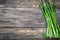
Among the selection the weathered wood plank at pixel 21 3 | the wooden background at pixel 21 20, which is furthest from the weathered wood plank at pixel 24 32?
the weathered wood plank at pixel 21 3

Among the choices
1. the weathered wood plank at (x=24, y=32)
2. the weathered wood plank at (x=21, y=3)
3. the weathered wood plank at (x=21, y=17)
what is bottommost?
the weathered wood plank at (x=24, y=32)

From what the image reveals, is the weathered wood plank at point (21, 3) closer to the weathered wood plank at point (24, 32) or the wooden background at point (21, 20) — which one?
the wooden background at point (21, 20)

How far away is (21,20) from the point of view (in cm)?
170

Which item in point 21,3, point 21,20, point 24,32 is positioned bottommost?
point 24,32

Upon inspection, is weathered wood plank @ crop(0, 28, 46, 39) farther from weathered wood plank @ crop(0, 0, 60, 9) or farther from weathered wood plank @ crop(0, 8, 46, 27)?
weathered wood plank @ crop(0, 0, 60, 9)

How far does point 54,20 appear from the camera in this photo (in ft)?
4.77

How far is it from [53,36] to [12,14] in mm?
Result: 460

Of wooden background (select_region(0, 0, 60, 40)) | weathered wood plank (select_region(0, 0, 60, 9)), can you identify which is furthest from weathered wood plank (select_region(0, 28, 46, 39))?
weathered wood plank (select_region(0, 0, 60, 9))

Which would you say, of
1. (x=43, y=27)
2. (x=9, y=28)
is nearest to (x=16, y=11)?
(x=9, y=28)

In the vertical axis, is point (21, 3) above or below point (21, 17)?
above

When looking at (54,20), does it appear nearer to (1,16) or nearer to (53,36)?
(53,36)

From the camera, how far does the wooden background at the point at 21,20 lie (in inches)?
66.8

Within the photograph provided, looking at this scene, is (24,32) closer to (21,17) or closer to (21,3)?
(21,17)

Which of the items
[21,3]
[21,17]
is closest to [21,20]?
[21,17]
